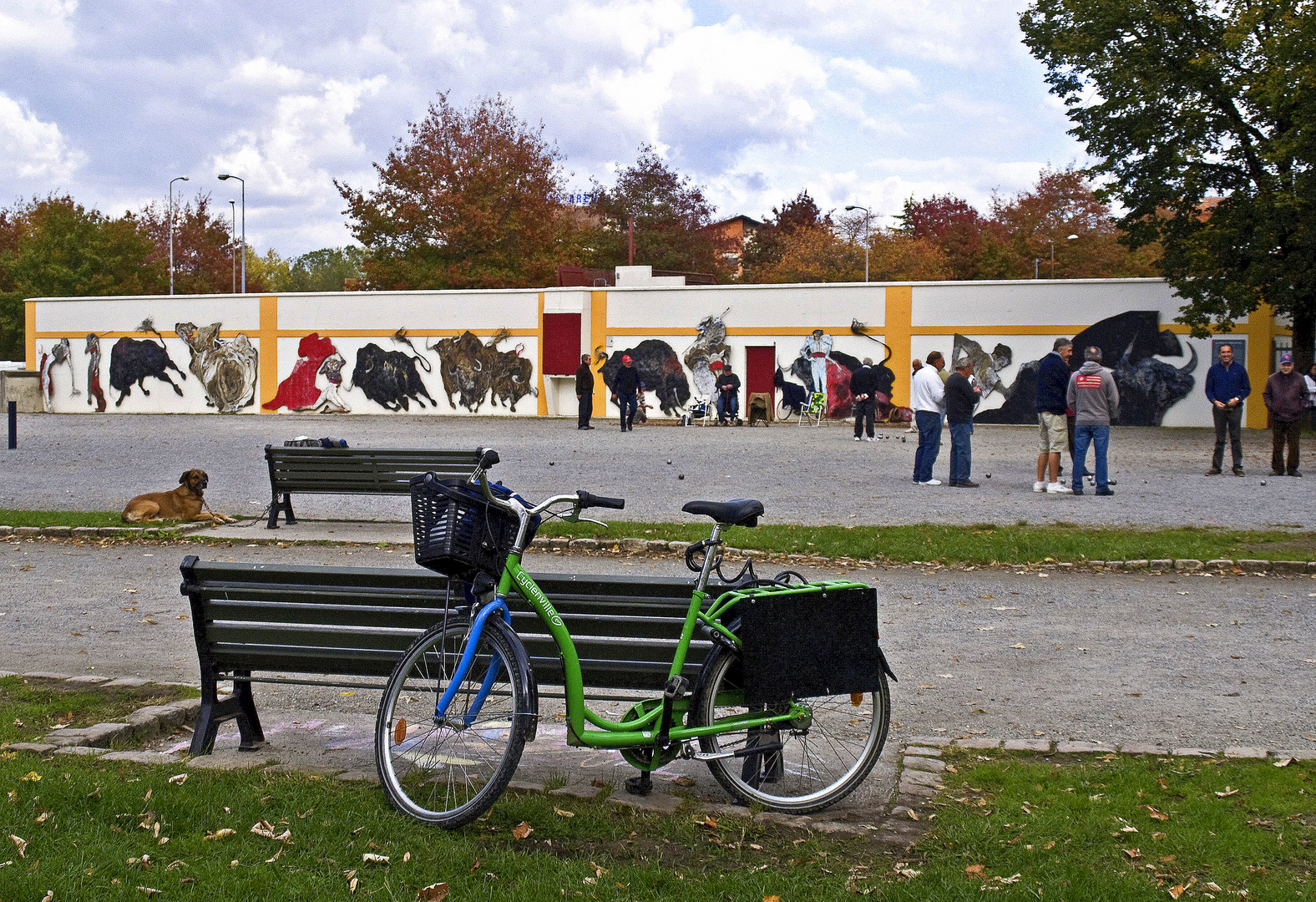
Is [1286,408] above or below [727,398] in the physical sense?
below

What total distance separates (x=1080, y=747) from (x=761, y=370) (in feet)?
102

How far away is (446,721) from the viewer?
409 centimetres

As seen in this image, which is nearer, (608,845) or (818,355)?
(608,845)

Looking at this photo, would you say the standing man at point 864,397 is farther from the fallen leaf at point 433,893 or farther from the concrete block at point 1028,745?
the fallen leaf at point 433,893

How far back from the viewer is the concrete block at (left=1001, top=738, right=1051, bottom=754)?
16.3 ft

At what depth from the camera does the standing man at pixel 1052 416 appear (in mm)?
14852

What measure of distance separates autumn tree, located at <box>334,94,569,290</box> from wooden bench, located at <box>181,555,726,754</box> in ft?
163

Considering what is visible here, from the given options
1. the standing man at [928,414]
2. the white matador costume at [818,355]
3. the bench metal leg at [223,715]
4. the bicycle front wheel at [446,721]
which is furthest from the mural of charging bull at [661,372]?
the bicycle front wheel at [446,721]

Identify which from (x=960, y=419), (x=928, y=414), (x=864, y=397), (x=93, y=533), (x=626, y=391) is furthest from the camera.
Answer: (x=626, y=391)

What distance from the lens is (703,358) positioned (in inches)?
1428

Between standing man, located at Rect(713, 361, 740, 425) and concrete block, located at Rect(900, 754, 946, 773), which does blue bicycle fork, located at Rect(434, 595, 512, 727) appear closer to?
concrete block, located at Rect(900, 754, 946, 773)

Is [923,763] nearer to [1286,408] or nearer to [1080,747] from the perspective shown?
[1080,747]

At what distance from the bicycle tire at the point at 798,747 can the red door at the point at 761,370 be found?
3134cm

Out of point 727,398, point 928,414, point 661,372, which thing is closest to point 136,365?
point 661,372
